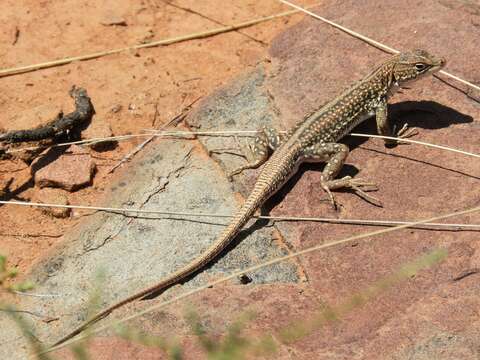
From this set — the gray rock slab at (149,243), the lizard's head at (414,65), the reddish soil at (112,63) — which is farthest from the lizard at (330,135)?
the reddish soil at (112,63)

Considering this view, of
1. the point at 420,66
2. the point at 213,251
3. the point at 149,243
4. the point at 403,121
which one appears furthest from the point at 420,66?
the point at 149,243

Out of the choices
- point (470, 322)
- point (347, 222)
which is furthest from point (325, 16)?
point (470, 322)

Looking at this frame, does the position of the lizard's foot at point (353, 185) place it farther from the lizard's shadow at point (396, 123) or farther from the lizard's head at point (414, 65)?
the lizard's head at point (414, 65)

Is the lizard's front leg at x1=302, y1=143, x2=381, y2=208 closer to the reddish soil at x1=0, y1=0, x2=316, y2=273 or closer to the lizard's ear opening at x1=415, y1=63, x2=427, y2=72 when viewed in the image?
the lizard's ear opening at x1=415, y1=63, x2=427, y2=72

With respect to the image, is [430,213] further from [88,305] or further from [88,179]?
[88,179]

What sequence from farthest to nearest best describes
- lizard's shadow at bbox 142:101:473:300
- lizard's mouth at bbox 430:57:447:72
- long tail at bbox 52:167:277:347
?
lizard's mouth at bbox 430:57:447:72 → lizard's shadow at bbox 142:101:473:300 → long tail at bbox 52:167:277:347

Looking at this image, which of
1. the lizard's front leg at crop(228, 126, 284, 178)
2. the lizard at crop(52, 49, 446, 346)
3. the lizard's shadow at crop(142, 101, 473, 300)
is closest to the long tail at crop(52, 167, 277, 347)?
the lizard at crop(52, 49, 446, 346)
